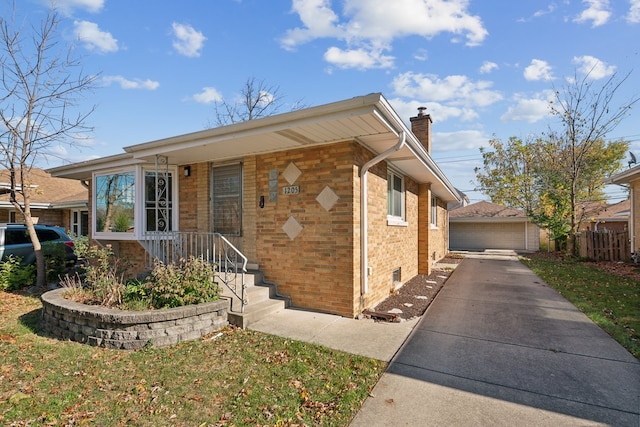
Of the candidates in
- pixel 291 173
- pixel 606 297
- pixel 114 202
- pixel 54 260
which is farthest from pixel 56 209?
pixel 606 297

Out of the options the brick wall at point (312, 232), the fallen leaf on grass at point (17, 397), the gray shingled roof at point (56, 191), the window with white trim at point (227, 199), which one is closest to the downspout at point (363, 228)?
the brick wall at point (312, 232)

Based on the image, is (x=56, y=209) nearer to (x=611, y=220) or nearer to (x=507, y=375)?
(x=507, y=375)

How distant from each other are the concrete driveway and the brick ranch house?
5.52 feet

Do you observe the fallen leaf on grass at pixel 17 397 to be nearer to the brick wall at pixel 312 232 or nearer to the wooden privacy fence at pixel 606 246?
the brick wall at pixel 312 232

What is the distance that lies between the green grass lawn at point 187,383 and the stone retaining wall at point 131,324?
156 mm

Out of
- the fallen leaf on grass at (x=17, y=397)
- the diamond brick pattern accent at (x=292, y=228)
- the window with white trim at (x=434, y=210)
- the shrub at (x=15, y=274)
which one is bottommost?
the fallen leaf on grass at (x=17, y=397)

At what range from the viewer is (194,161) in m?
6.98

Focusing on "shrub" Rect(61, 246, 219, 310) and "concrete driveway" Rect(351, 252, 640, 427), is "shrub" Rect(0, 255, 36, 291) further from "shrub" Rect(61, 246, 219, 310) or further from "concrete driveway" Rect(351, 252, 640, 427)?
"concrete driveway" Rect(351, 252, 640, 427)

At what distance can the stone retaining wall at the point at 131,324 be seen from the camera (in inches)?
167

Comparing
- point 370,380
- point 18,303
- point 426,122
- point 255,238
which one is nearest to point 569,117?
point 426,122

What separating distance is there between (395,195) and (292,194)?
10.4 feet

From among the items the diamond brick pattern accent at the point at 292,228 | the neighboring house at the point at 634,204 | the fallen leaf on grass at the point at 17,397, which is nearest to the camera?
the fallen leaf on grass at the point at 17,397

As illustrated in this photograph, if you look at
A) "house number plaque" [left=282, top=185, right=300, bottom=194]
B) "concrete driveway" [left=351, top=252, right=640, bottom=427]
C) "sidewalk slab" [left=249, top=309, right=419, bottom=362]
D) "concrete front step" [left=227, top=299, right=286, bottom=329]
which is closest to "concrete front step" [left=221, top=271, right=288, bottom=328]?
"concrete front step" [left=227, top=299, right=286, bottom=329]

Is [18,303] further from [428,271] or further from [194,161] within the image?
[428,271]
